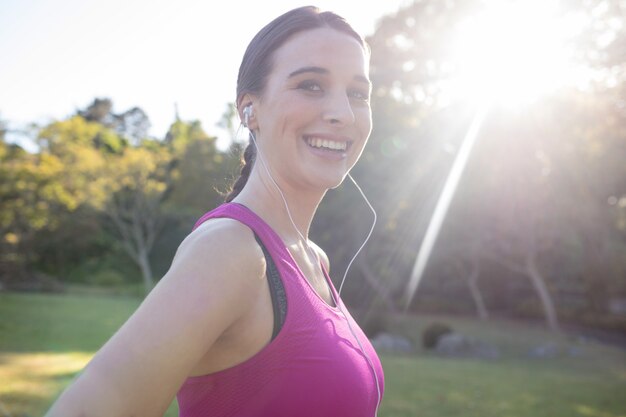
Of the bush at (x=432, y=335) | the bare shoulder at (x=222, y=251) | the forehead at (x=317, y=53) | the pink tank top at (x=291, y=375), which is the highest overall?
the forehead at (x=317, y=53)

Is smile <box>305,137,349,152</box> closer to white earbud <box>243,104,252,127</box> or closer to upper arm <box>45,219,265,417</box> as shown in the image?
white earbud <box>243,104,252,127</box>

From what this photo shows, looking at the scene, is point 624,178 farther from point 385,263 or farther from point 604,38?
point 604,38

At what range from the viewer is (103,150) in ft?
81.1

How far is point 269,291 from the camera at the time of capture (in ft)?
3.64

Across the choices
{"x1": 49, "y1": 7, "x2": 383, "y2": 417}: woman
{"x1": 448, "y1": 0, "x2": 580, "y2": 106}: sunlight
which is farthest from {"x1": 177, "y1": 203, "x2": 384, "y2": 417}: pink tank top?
{"x1": 448, "y1": 0, "x2": 580, "y2": 106}: sunlight

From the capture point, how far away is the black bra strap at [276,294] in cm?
110

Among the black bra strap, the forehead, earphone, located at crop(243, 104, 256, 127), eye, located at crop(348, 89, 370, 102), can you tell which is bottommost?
the black bra strap

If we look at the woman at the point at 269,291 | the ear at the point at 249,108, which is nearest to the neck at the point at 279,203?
the woman at the point at 269,291

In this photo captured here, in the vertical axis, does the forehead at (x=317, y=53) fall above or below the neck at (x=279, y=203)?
above

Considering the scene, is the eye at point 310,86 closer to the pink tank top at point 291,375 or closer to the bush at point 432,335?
the pink tank top at point 291,375

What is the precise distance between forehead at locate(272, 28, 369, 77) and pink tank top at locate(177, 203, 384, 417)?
0.37 meters

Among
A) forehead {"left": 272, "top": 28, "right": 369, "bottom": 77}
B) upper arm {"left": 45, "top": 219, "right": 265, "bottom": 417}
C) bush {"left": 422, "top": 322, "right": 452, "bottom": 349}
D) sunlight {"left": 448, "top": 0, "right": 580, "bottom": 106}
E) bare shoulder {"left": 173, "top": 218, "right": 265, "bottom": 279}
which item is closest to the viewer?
upper arm {"left": 45, "top": 219, "right": 265, "bottom": 417}

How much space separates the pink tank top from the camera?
1075 mm

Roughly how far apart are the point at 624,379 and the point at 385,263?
11223 mm
